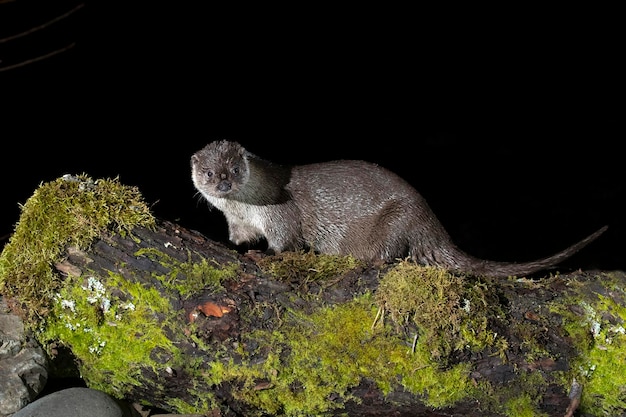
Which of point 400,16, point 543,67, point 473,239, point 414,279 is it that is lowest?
point 473,239

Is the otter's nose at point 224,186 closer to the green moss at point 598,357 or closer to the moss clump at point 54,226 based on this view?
the moss clump at point 54,226

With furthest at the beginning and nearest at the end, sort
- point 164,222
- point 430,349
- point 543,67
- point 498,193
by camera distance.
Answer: point 543,67, point 498,193, point 164,222, point 430,349

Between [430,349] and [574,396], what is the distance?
606 millimetres

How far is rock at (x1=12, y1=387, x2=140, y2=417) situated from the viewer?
2869mm

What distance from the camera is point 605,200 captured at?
6.46 meters

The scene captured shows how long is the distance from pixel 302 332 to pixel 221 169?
96 cm

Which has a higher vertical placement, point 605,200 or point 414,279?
point 414,279

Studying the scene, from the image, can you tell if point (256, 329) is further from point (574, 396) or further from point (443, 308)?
point (574, 396)

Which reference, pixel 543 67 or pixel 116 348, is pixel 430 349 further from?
pixel 543 67

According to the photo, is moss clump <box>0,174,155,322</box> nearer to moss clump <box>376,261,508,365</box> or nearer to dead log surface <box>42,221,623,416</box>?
dead log surface <box>42,221,623,416</box>

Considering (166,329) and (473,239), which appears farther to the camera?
(473,239)

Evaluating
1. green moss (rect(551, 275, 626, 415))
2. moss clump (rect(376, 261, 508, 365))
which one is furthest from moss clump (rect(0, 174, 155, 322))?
green moss (rect(551, 275, 626, 415))

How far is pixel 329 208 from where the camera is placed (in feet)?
12.3

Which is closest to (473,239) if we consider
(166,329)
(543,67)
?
(543,67)
